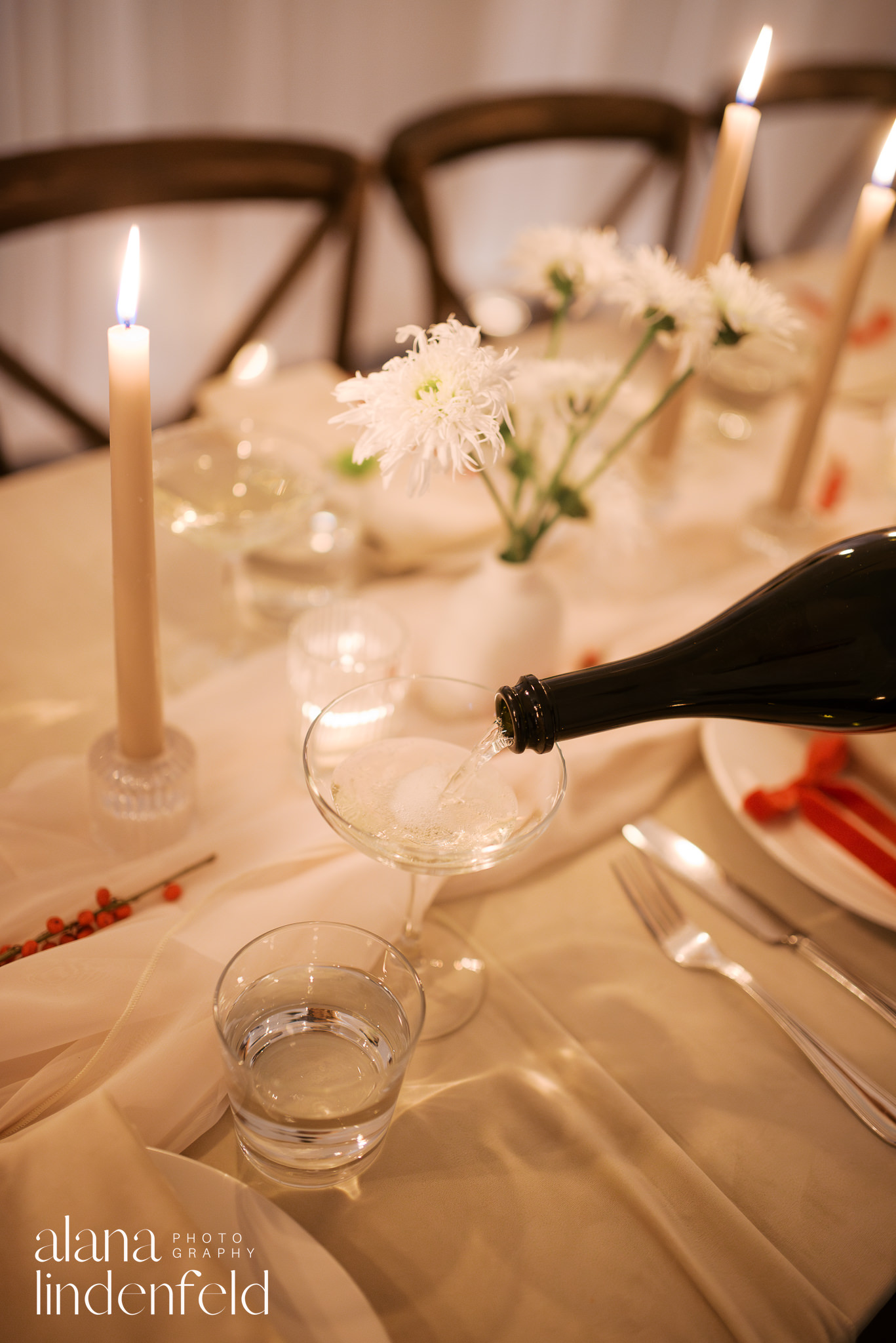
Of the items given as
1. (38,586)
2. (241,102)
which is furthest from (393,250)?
(38,586)

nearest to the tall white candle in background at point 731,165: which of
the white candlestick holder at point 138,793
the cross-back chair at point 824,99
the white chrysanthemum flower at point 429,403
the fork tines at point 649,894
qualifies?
the white chrysanthemum flower at point 429,403

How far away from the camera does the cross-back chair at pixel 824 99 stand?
2244 mm

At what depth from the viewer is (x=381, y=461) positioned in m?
0.62

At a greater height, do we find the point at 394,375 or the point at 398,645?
the point at 394,375

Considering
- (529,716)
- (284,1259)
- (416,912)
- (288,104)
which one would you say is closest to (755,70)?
(529,716)

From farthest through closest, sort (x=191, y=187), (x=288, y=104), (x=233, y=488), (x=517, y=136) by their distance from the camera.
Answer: (x=288, y=104) → (x=517, y=136) → (x=191, y=187) → (x=233, y=488)

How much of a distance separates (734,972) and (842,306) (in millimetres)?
774

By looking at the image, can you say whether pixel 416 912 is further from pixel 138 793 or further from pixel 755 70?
pixel 755 70

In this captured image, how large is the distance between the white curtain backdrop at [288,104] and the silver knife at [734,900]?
5.54ft

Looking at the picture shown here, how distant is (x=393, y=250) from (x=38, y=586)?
2.86 meters

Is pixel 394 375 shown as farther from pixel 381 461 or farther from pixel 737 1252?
pixel 737 1252

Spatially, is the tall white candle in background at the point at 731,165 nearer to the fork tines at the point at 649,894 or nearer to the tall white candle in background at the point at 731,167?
the tall white candle in background at the point at 731,167

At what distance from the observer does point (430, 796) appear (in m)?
0.67

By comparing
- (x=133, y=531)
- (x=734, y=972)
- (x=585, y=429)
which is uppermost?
A: (x=585, y=429)
